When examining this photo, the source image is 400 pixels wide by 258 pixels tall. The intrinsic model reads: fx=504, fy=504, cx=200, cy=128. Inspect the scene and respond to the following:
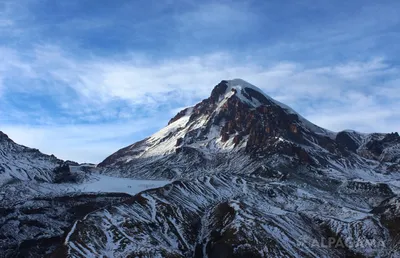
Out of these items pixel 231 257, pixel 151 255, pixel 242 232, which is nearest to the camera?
pixel 151 255

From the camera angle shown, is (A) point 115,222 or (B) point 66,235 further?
(A) point 115,222

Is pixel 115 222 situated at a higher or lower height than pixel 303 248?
higher

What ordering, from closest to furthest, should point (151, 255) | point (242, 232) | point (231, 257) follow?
point (151, 255) → point (231, 257) → point (242, 232)

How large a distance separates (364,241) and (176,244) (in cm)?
7441

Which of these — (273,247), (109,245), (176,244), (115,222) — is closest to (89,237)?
(109,245)

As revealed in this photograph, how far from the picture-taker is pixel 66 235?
588 ft

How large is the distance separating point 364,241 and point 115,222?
98.2m

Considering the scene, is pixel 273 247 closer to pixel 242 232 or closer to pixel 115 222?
pixel 242 232

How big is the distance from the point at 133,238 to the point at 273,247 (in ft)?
170

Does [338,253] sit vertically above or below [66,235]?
below

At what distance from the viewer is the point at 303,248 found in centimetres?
19138

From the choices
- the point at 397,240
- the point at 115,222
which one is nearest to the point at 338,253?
the point at 397,240

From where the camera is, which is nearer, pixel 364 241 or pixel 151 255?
pixel 151 255

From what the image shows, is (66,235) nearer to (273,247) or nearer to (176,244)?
(176,244)
